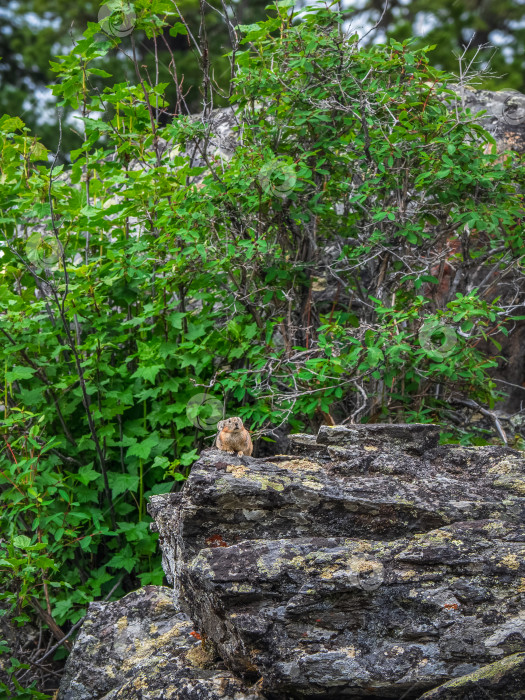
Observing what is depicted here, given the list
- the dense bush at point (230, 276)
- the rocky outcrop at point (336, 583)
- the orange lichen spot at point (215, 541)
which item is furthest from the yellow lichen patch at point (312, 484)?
the dense bush at point (230, 276)

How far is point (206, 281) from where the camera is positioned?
457 cm

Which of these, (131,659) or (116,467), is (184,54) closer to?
(116,467)

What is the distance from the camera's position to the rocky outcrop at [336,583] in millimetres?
2633

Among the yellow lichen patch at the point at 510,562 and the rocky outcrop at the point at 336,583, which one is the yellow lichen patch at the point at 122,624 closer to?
the rocky outcrop at the point at 336,583

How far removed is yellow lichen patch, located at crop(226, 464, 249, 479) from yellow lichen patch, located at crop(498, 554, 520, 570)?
44.5 inches

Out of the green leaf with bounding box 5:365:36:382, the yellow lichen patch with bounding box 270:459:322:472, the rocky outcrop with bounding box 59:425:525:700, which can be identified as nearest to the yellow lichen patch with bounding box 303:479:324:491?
the rocky outcrop with bounding box 59:425:525:700

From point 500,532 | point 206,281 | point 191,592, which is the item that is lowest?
point 191,592

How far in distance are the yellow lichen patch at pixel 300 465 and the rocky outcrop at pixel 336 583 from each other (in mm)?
10

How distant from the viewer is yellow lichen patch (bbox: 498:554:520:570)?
2.76 meters

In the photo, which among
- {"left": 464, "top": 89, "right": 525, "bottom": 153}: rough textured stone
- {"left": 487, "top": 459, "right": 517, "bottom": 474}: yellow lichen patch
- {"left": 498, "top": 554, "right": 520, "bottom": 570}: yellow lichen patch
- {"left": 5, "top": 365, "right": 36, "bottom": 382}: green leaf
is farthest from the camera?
{"left": 464, "top": 89, "right": 525, "bottom": 153}: rough textured stone

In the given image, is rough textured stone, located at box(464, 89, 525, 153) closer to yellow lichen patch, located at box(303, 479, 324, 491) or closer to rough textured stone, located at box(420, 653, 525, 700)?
yellow lichen patch, located at box(303, 479, 324, 491)

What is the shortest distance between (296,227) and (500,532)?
8.33ft

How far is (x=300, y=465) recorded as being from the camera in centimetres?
Answer: 343

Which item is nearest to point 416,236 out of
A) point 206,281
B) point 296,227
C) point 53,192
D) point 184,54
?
point 296,227
